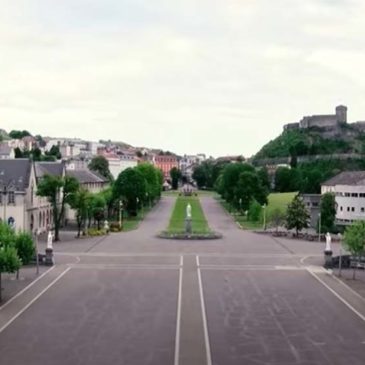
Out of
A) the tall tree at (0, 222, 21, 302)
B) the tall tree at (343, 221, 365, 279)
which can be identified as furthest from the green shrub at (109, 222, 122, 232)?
the tall tree at (0, 222, 21, 302)

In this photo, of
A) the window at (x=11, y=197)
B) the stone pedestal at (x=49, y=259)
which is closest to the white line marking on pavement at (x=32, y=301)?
the stone pedestal at (x=49, y=259)

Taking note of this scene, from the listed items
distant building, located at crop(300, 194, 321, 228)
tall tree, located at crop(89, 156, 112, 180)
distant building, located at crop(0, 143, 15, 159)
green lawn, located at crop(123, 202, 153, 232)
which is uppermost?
distant building, located at crop(0, 143, 15, 159)

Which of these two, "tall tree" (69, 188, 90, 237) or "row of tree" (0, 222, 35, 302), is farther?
"tall tree" (69, 188, 90, 237)

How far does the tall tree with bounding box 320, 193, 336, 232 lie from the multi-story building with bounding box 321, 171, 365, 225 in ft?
7.93

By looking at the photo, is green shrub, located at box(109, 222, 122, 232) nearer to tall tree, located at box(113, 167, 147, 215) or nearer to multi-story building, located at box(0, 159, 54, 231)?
multi-story building, located at box(0, 159, 54, 231)

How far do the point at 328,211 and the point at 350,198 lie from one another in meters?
5.67

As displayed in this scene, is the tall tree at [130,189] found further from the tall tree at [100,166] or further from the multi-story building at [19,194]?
the tall tree at [100,166]

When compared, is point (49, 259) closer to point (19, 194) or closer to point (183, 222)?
point (19, 194)

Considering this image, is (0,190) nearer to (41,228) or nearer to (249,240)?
(41,228)

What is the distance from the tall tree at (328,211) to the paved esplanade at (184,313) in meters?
35.5

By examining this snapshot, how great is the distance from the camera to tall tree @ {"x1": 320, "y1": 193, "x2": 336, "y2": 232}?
100125 millimetres

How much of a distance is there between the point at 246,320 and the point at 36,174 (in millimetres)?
58118

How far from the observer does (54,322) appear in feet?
118

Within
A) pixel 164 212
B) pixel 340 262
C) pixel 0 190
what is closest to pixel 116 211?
pixel 164 212
